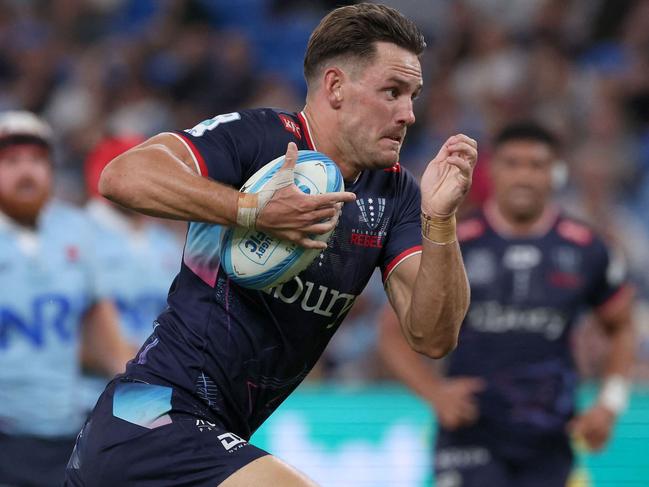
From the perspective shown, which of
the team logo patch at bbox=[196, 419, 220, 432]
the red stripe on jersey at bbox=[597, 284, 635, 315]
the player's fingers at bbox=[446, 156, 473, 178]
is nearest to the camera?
the team logo patch at bbox=[196, 419, 220, 432]

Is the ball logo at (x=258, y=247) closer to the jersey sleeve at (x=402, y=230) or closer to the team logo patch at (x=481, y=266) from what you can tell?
the jersey sleeve at (x=402, y=230)

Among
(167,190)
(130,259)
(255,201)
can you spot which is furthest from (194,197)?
(130,259)

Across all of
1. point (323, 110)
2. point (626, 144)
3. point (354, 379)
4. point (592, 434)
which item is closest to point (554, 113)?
point (626, 144)

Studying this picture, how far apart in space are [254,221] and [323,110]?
2.43 ft

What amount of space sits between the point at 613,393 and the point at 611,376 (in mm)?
139

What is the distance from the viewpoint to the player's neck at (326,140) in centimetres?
450

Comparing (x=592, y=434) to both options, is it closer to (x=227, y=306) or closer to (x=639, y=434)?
(x=639, y=434)

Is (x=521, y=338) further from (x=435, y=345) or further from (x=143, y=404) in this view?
(x=143, y=404)

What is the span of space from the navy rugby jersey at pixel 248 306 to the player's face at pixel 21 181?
3.05 m

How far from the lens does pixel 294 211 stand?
12.9ft

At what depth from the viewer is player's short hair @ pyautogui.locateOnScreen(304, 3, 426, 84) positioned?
4422 millimetres

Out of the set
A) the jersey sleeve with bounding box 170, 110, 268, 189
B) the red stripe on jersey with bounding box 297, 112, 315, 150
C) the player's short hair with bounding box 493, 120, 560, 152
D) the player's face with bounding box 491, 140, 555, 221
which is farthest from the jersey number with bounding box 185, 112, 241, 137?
the player's short hair with bounding box 493, 120, 560, 152

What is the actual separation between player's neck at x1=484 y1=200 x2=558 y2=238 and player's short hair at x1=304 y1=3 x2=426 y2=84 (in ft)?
10.2

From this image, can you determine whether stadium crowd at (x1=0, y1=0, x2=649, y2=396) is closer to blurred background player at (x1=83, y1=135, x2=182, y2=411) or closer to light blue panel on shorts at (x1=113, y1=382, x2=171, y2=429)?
blurred background player at (x1=83, y1=135, x2=182, y2=411)
